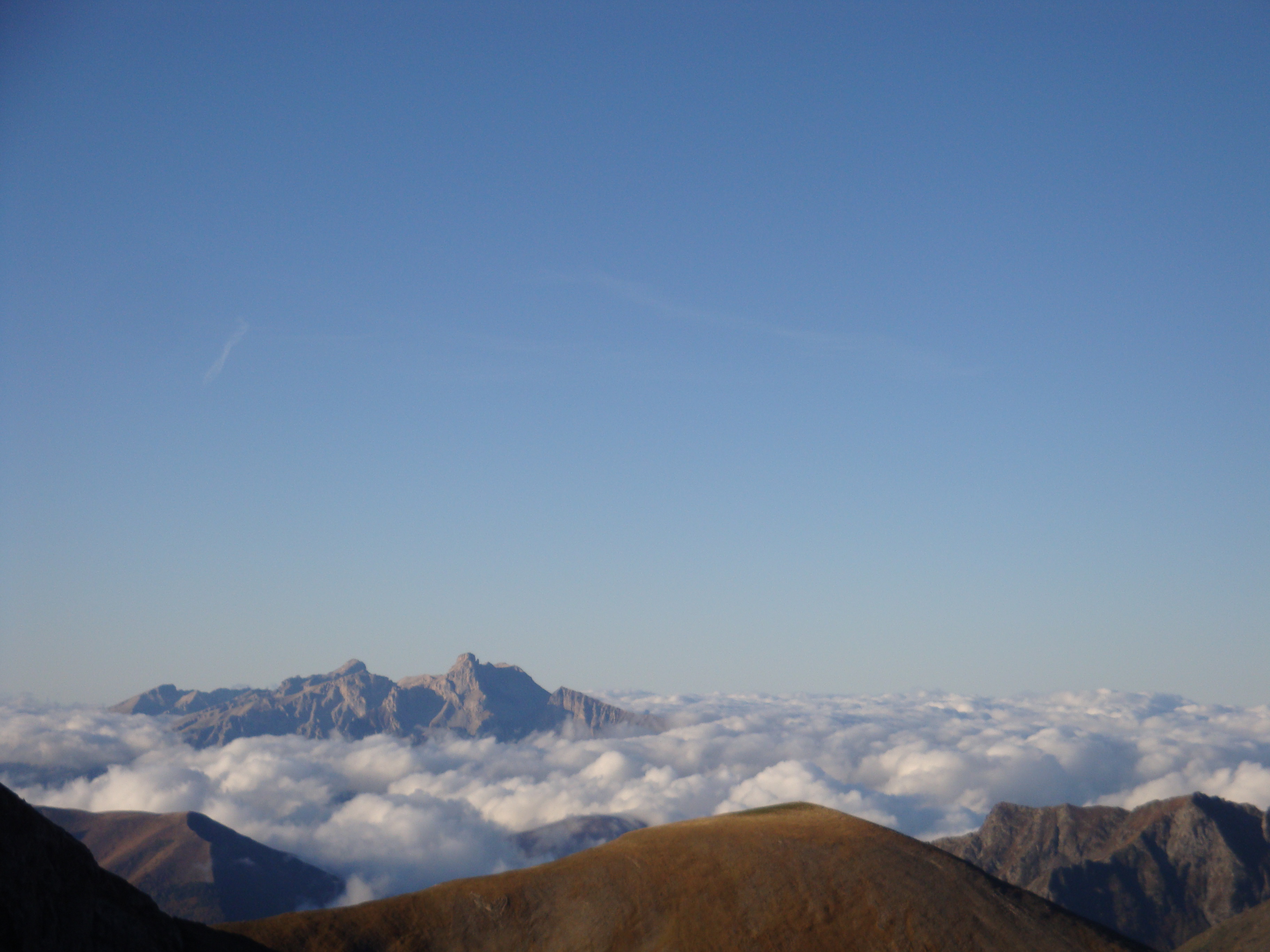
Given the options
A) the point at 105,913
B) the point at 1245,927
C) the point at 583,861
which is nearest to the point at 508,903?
the point at 583,861

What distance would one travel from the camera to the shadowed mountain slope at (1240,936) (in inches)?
6152

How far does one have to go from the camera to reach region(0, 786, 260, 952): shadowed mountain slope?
2103 inches

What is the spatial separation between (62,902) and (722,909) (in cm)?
5755

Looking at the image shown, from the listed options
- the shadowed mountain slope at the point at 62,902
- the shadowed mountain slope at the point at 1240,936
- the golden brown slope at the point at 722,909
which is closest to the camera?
the shadowed mountain slope at the point at 62,902

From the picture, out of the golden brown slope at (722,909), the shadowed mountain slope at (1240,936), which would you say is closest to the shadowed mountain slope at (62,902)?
the golden brown slope at (722,909)

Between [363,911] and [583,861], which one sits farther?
[583,861]

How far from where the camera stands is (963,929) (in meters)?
84.4

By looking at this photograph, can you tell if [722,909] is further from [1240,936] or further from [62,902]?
[1240,936]

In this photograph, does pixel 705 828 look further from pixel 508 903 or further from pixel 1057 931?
pixel 1057 931

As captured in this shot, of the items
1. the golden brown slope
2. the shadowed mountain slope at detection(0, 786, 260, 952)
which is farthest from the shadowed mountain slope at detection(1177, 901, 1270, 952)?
the shadowed mountain slope at detection(0, 786, 260, 952)

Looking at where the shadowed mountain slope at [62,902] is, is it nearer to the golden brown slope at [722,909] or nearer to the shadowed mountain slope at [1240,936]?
the golden brown slope at [722,909]

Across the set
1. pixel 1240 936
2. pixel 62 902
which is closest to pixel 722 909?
pixel 62 902

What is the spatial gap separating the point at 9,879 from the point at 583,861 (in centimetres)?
5605

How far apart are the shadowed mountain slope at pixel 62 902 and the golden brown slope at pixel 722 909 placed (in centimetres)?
1667
